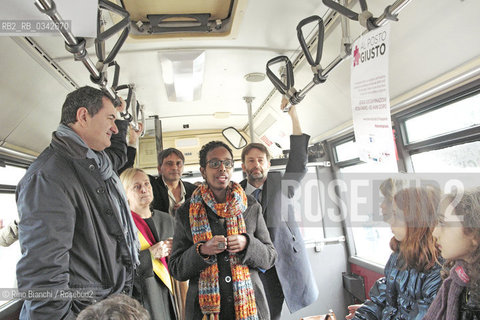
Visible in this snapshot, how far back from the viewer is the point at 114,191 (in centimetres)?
153

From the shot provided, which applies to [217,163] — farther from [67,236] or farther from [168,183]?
[168,183]

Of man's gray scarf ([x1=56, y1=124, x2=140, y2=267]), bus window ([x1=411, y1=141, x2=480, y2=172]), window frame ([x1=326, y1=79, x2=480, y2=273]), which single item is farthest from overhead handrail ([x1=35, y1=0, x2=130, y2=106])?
bus window ([x1=411, y1=141, x2=480, y2=172])

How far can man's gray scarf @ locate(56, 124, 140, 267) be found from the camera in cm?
139

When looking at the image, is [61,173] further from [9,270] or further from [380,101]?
[9,270]

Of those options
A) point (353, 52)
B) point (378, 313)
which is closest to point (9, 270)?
point (378, 313)

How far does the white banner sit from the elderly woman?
1.45 m

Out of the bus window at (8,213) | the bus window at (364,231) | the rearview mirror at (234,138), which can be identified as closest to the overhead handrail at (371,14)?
the bus window at (364,231)

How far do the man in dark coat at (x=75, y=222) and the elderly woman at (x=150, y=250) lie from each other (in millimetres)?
482

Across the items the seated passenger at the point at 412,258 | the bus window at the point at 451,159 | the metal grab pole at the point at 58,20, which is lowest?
the seated passenger at the point at 412,258

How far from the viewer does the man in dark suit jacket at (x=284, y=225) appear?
7.29 ft

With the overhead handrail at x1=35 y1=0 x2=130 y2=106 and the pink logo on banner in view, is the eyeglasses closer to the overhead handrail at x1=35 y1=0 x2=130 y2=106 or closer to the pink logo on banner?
the overhead handrail at x1=35 y1=0 x2=130 y2=106

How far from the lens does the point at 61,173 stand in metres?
1.30

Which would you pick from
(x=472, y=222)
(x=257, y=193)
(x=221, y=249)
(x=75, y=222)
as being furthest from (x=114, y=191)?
(x=472, y=222)

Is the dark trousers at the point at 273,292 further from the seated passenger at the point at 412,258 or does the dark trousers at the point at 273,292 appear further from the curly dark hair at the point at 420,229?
the curly dark hair at the point at 420,229
